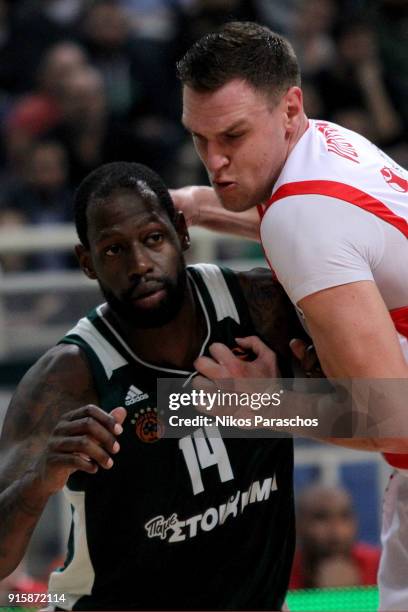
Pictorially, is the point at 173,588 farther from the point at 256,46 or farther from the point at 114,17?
the point at 114,17

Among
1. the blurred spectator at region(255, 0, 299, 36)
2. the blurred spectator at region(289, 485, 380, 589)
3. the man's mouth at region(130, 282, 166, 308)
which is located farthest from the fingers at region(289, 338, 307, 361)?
the blurred spectator at region(255, 0, 299, 36)

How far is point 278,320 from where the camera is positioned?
399cm

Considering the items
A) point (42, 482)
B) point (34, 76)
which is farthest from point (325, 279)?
point (34, 76)

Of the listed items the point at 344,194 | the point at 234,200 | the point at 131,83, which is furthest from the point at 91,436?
the point at 131,83

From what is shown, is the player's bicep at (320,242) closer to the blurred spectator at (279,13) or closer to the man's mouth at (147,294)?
the man's mouth at (147,294)

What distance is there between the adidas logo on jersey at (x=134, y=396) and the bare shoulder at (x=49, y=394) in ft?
0.34

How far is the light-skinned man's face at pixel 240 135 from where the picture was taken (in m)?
3.54

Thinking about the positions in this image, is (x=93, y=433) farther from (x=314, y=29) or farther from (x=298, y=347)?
(x=314, y=29)

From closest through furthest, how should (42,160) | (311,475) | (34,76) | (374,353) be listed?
(374,353), (311,475), (42,160), (34,76)

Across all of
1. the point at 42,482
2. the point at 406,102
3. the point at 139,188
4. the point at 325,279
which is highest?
the point at 406,102

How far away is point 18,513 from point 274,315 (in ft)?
3.66

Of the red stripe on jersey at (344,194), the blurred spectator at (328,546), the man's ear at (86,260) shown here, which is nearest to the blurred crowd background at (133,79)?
the blurred spectator at (328,546)

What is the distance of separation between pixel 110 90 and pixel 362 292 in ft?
18.5

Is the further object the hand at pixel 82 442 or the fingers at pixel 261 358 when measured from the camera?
the fingers at pixel 261 358
